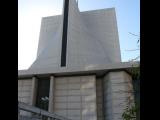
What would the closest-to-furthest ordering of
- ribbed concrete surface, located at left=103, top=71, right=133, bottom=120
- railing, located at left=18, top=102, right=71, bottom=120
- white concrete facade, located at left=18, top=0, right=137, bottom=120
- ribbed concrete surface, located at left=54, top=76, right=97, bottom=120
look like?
railing, located at left=18, top=102, right=71, bottom=120
ribbed concrete surface, located at left=103, top=71, right=133, bottom=120
white concrete facade, located at left=18, top=0, right=137, bottom=120
ribbed concrete surface, located at left=54, top=76, right=97, bottom=120

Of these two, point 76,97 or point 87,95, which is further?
point 76,97

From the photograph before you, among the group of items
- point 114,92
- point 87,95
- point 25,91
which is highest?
point 25,91

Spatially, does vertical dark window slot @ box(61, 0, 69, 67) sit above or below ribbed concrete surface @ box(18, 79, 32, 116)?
above

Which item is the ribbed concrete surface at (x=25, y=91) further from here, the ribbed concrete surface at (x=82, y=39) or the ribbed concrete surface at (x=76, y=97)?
the ribbed concrete surface at (x=82, y=39)

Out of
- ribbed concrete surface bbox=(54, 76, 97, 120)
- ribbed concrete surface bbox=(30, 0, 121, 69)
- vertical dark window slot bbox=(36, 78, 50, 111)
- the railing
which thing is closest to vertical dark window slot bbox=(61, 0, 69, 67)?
ribbed concrete surface bbox=(30, 0, 121, 69)

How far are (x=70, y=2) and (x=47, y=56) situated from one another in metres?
9.39

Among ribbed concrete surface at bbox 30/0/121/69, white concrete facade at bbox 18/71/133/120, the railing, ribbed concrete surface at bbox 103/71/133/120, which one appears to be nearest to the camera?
the railing

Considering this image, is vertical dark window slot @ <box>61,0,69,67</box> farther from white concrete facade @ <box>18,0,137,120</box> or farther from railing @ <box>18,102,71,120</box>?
railing @ <box>18,102,71,120</box>

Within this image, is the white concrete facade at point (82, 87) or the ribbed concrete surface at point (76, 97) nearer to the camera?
the white concrete facade at point (82, 87)

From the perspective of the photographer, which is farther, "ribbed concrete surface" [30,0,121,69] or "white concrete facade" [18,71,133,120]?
"ribbed concrete surface" [30,0,121,69]

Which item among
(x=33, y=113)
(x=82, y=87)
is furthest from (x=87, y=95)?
(x=33, y=113)

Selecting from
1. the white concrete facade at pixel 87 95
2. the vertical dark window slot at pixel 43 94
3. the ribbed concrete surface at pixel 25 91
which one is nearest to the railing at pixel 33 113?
the white concrete facade at pixel 87 95

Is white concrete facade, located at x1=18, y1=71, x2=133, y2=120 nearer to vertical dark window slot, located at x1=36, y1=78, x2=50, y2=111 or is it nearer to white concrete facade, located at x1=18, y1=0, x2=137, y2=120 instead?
white concrete facade, located at x1=18, y1=0, x2=137, y2=120

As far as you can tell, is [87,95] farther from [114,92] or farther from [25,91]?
[25,91]
